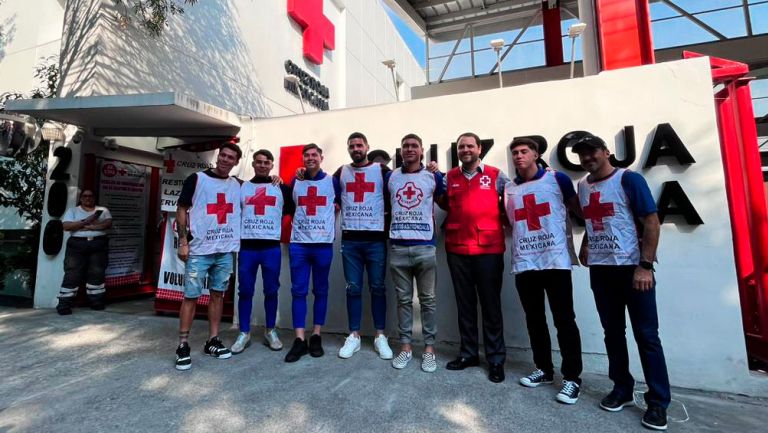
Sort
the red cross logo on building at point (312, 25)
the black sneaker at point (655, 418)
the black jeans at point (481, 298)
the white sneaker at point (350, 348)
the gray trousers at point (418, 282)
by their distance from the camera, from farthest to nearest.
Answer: the red cross logo on building at point (312, 25) < the white sneaker at point (350, 348) < the gray trousers at point (418, 282) < the black jeans at point (481, 298) < the black sneaker at point (655, 418)

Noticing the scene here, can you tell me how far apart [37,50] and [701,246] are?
27.0ft

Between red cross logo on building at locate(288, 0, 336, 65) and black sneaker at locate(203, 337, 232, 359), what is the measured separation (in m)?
A: 6.57

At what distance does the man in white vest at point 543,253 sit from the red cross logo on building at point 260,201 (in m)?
1.83

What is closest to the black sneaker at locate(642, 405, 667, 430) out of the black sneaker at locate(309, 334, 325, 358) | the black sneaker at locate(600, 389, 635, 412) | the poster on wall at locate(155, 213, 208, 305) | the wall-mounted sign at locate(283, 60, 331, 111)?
the black sneaker at locate(600, 389, 635, 412)

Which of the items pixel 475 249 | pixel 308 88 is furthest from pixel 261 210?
pixel 308 88

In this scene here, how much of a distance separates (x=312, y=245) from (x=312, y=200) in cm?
36

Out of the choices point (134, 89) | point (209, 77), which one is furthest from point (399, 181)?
point (209, 77)

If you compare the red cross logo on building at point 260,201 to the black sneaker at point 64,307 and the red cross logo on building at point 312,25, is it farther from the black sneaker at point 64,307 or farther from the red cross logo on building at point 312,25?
the red cross logo on building at point 312,25

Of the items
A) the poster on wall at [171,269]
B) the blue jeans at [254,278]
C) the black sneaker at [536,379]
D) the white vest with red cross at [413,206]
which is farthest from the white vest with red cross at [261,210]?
the black sneaker at [536,379]

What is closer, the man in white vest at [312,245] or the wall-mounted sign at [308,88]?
the man in white vest at [312,245]

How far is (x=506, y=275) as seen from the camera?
292 centimetres

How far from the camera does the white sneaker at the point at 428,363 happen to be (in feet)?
8.27

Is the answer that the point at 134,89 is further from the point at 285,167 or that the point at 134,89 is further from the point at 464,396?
the point at 464,396

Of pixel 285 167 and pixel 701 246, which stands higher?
pixel 285 167
